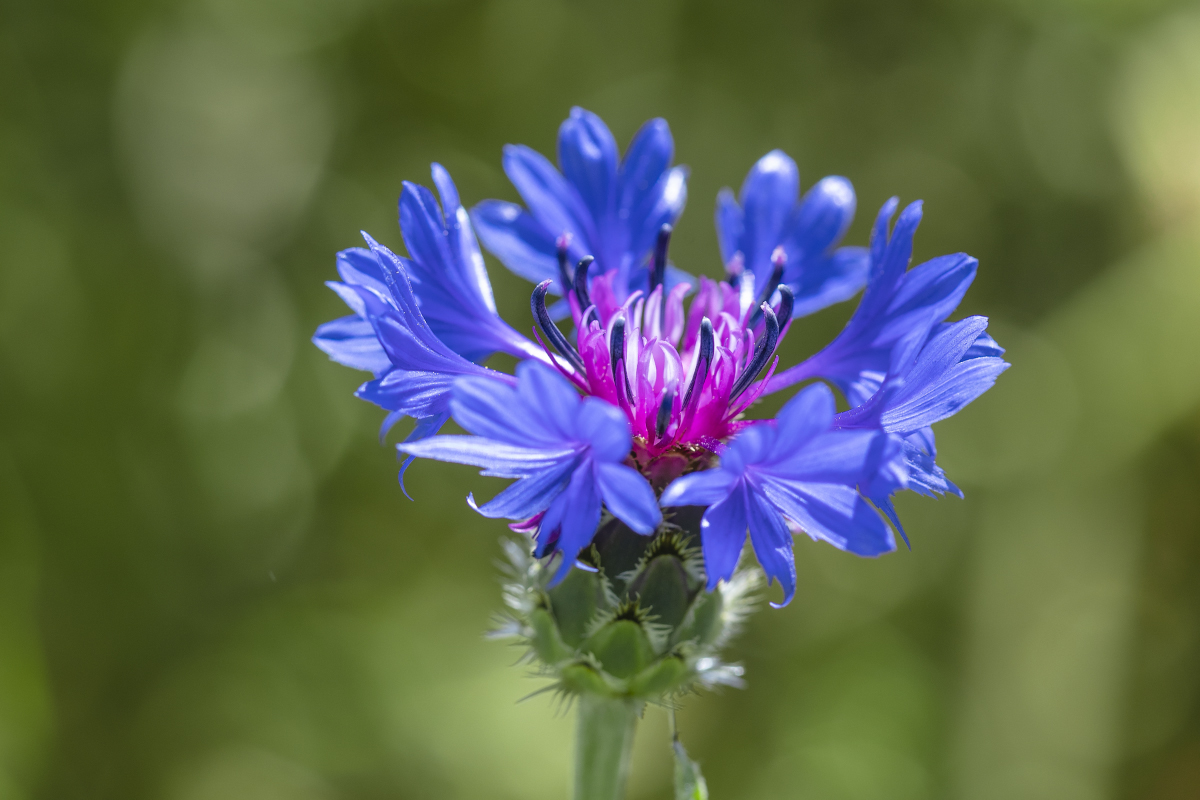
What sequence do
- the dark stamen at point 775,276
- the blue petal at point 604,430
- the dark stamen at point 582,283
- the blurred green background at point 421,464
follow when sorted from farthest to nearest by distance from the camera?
the blurred green background at point 421,464, the dark stamen at point 775,276, the dark stamen at point 582,283, the blue petal at point 604,430

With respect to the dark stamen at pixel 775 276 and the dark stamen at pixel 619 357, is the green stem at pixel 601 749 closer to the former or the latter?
the dark stamen at pixel 619 357

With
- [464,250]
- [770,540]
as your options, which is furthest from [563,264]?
[770,540]

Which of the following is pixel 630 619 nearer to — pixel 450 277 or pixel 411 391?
pixel 411 391

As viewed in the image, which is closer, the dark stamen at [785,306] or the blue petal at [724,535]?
the blue petal at [724,535]

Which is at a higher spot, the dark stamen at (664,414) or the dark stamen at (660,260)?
the dark stamen at (660,260)

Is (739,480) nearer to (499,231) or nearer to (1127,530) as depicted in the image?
(499,231)

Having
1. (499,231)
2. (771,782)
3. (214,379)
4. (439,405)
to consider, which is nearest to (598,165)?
(499,231)

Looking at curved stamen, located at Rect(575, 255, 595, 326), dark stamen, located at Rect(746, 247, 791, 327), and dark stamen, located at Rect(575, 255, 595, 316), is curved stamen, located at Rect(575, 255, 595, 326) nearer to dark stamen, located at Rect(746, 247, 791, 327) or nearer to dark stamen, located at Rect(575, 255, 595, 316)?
dark stamen, located at Rect(575, 255, 595, 316)

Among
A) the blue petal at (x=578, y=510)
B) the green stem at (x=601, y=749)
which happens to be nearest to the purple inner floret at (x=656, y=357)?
the blue petal at (x=578, y=510)

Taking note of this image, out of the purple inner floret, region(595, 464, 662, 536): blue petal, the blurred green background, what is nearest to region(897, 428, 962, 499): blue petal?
the purple inner floret
